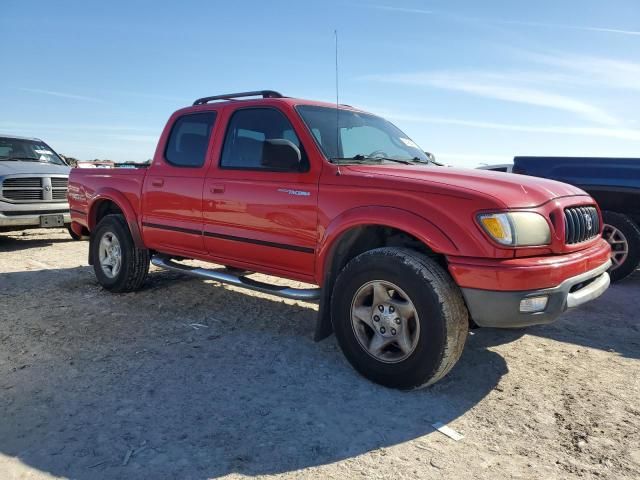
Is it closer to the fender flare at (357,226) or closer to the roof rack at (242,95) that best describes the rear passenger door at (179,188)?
the roof rack at (242,95)

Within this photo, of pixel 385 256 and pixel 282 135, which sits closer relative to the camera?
pixel 385 256

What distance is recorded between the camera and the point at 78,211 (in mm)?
6082

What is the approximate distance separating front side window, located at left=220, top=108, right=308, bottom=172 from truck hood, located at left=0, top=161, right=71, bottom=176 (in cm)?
603

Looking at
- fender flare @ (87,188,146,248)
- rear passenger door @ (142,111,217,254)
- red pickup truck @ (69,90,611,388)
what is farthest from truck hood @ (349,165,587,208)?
fender flare @ (87,188,146,248)

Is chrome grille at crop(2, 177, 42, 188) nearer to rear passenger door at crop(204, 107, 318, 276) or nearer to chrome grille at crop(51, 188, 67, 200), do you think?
chrome grille at crop(51, 188, 67, 200)

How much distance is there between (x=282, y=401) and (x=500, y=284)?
1.47 metres

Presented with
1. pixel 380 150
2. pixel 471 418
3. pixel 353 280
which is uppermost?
pixel 380 150

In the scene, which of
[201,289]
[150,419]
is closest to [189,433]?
[150,419]

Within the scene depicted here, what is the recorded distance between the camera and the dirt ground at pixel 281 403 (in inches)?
96.0

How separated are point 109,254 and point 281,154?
3013 mm

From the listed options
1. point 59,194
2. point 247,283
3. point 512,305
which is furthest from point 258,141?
point 59,194

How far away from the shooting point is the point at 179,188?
15.4ft

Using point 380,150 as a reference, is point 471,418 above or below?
below

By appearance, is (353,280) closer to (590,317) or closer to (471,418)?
(471,418)
